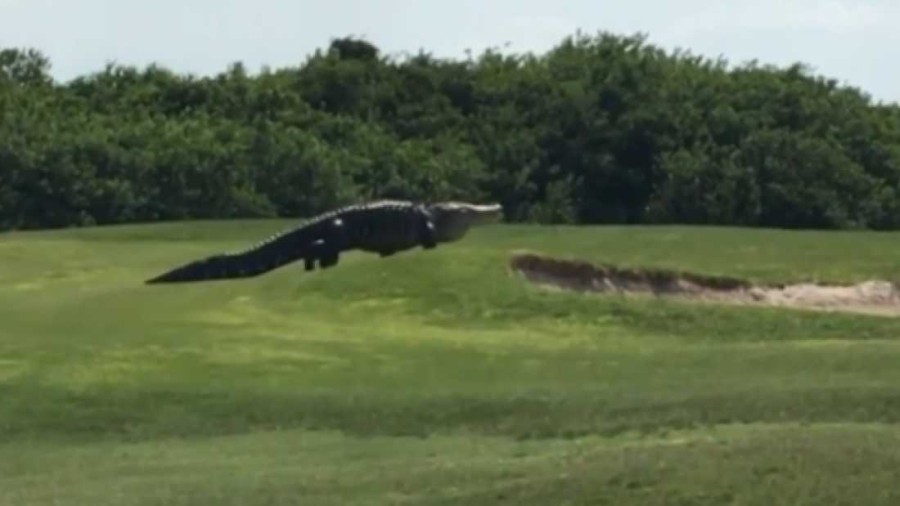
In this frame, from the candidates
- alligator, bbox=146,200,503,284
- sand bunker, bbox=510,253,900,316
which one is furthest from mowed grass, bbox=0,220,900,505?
alligator, bbox=146,200,503,284

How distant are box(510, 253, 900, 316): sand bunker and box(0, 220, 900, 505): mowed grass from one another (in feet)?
1.35

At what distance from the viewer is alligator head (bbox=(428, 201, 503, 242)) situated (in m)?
31.0

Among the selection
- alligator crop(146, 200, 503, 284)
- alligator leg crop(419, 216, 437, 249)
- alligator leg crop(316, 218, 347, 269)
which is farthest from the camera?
alligator leg crop(419, 216, 437, 249)

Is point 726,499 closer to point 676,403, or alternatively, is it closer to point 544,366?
point 676,403

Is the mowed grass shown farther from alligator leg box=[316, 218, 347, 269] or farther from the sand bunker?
alligator leg box=[316, 218, 347, 269]

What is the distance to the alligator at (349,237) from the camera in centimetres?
2912

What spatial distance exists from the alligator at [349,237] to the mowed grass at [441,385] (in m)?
0.65

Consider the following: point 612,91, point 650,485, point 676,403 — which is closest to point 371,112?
point 612,91

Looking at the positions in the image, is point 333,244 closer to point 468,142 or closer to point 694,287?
point 694,287

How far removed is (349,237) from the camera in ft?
98.8

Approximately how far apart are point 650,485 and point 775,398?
17.8 ft

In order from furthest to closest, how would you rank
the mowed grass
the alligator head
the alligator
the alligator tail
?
the alligator head, the alligator, the alligator tail, the mowed grass

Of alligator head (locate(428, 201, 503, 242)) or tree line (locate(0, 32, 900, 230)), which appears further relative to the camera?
tree line (locate(0, 32, 900, 230))

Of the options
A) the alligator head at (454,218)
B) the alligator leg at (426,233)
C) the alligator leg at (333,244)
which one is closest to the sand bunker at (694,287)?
the alligator leg at (426,233)
